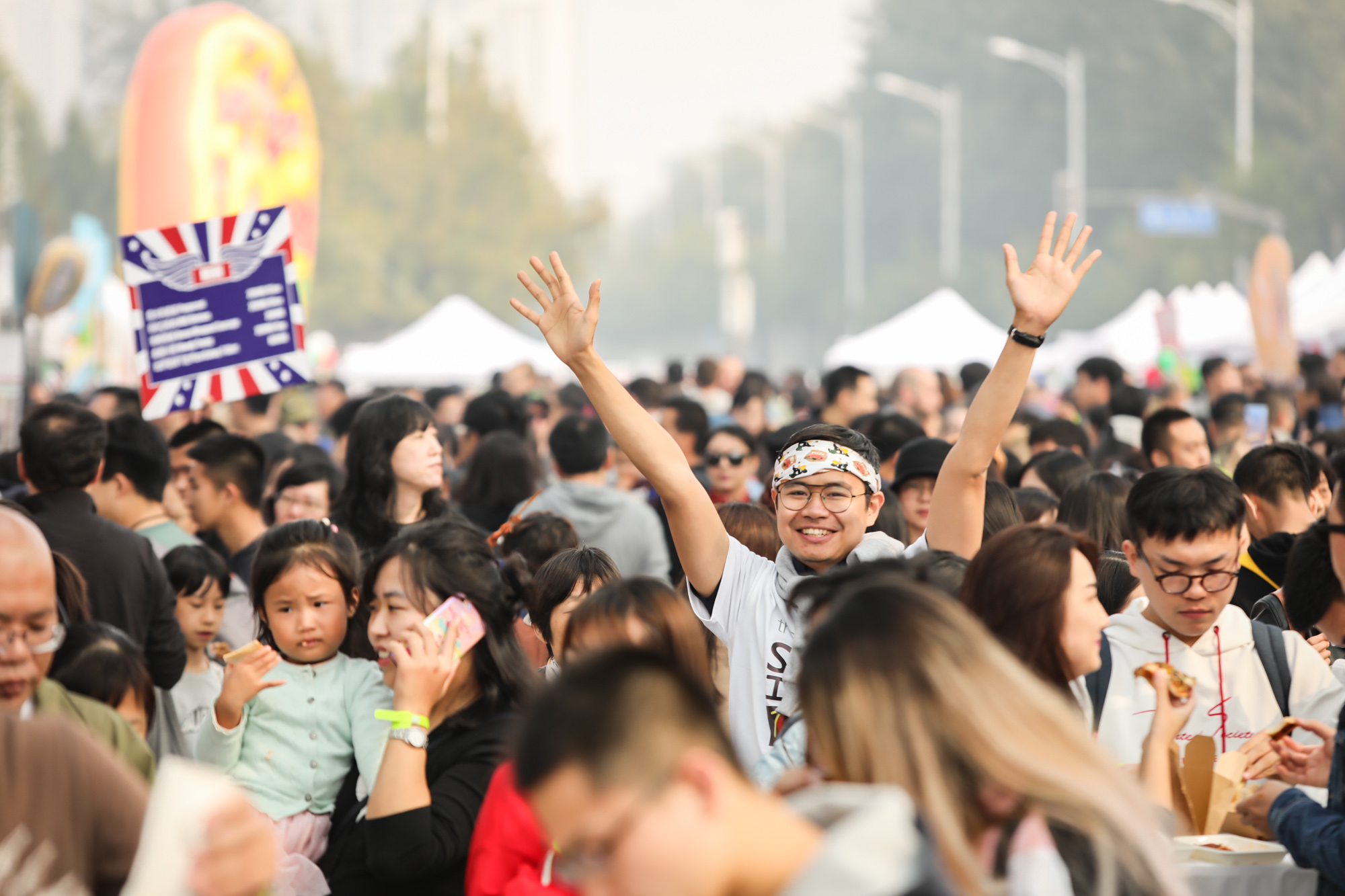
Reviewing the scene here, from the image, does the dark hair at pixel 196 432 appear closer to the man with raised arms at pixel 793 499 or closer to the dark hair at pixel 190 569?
the dark hair at pixel 190 569

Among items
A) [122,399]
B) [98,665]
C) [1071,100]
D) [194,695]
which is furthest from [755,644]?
[1071,100]

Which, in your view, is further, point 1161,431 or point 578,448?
point 1161,431

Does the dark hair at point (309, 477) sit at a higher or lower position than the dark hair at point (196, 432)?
lower

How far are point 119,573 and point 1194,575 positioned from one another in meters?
3.76

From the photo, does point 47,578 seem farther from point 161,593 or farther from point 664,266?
point 664,266

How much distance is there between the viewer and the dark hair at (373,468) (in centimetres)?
630

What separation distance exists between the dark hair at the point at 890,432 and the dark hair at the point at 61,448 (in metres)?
A: 4.07

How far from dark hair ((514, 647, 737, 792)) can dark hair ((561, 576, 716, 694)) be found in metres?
1.25

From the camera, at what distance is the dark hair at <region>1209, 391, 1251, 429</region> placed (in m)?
10.4

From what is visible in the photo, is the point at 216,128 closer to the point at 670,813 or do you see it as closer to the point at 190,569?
the point at 190,569

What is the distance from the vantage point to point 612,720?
200 centimetres

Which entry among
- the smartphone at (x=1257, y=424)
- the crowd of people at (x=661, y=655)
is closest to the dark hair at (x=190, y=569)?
the crowd of people at (x=661, y=655)

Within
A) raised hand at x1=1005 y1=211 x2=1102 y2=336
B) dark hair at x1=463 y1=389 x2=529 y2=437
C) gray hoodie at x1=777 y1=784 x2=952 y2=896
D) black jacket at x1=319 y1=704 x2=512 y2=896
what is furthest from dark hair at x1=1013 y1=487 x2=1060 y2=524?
Answer: gray hoodie at x1=777 y1=784 x2=952 y2=896

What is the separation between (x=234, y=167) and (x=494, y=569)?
40.8 feet
